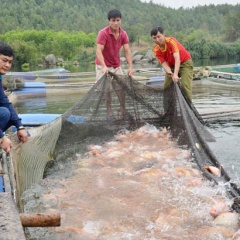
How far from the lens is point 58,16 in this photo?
348 feet

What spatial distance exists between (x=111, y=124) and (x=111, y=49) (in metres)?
1.31

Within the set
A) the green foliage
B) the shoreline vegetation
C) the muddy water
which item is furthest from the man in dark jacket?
the green foliage

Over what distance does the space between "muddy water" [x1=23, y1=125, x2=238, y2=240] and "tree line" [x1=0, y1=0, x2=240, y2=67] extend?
138 feet

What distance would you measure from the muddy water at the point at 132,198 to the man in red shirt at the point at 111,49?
3.79 feet

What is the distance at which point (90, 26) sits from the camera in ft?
299

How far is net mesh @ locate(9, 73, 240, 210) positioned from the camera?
3.86 meters

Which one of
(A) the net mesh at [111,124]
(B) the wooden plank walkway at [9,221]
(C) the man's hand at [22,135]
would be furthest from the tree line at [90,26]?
(B) the wooden plank walkway at [9,221]

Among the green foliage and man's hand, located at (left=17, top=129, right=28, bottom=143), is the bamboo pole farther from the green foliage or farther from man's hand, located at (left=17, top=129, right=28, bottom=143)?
the green foliage

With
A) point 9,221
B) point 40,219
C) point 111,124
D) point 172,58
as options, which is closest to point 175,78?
point 172,58

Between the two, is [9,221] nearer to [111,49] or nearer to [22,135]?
[22,135]

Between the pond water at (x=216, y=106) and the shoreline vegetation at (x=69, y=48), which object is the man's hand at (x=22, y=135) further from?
the shoreline vegetation at (x=69, y=48)

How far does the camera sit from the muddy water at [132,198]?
9.21ft

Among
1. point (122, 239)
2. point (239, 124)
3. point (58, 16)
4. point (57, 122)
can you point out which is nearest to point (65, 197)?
point (122, 239)

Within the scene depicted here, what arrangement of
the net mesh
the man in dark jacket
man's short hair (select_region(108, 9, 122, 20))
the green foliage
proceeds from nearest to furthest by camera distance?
1. the man in dark jacket
2. the net mesh
3. man's short hair (select_region(108, 9, 122, 20))
4. the green foliage
